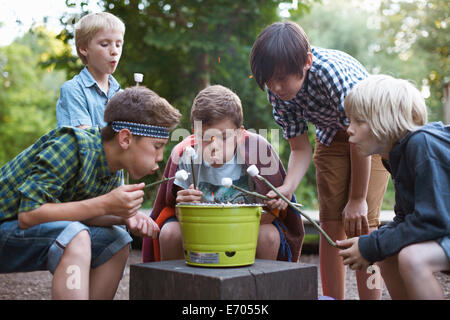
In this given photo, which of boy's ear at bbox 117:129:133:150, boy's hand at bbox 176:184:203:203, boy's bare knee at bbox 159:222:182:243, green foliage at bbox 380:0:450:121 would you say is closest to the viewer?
boy's ear at bbox 117:129:133:150

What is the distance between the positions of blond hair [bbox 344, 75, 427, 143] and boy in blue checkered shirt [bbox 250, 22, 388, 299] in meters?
0.39

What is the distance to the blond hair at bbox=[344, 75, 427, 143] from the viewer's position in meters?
1.63

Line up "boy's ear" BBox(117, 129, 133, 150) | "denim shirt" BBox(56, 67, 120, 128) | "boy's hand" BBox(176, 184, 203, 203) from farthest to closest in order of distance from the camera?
"denim shirt" BBox(56, 67, 120, 128), "boy's hand" BBox(176, 184, 203, 203), "boy's ear" BBox(117, 129, 133, 150)

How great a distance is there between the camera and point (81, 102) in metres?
2.37

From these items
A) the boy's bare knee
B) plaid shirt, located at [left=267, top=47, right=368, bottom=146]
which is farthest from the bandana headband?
plaid shirt, located at [left=267, top=47, right=368, bottom=146]

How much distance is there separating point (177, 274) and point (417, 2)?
1173 centimetres

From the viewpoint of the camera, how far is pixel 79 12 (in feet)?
16.0

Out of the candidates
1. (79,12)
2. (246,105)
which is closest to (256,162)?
(79,12)

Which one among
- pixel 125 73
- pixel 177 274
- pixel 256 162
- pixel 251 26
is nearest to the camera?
pixel 177 274

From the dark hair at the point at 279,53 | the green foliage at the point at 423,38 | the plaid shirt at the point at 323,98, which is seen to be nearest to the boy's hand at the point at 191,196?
the dark hair at the point at 279,53

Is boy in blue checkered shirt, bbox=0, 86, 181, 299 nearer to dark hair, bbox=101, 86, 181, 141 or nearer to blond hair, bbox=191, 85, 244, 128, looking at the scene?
dark hair, bbox=101, 86, 181, 141
